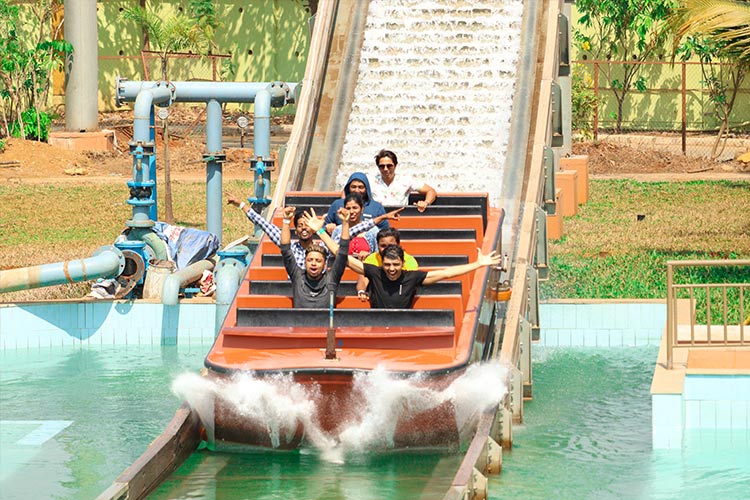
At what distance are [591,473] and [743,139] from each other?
73.3ft

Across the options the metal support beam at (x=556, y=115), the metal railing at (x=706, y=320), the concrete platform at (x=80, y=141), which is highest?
the metal support beam at (x=556, y=115)

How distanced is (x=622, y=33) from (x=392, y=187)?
22134mm

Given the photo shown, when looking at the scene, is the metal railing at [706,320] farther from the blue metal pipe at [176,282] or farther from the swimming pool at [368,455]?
the blue metal pipe at [176,282]

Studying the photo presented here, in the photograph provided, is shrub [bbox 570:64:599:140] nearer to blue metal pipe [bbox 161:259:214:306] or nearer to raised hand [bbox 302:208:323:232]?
blue metal pipe [bbox 161:259:214:306]

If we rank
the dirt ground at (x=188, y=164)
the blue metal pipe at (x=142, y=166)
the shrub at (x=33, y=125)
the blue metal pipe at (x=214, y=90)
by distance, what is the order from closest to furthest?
the blue metal pipe at (x=142, y=166), the blue metal pipe at (x=214, y=90), the dirt ground at (x=188, y=164), the shrub at (x=33, y=125)

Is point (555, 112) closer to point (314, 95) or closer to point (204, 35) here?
point (314, 95)

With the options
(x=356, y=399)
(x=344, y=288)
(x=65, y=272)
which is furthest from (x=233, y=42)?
(x=356, y=399)

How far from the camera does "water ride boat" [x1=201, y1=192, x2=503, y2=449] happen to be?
1050cm

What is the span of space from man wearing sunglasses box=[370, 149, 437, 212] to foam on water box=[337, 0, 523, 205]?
81.3 inches

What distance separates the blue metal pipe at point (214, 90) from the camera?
1708cm

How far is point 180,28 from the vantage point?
35719 millimetres

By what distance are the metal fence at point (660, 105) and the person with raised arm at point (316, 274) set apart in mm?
21495

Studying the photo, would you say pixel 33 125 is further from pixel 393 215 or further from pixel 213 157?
pixel 393 215

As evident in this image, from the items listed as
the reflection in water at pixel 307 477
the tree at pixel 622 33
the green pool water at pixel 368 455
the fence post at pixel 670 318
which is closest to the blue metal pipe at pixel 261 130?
the green pool water at pixel 368 455
